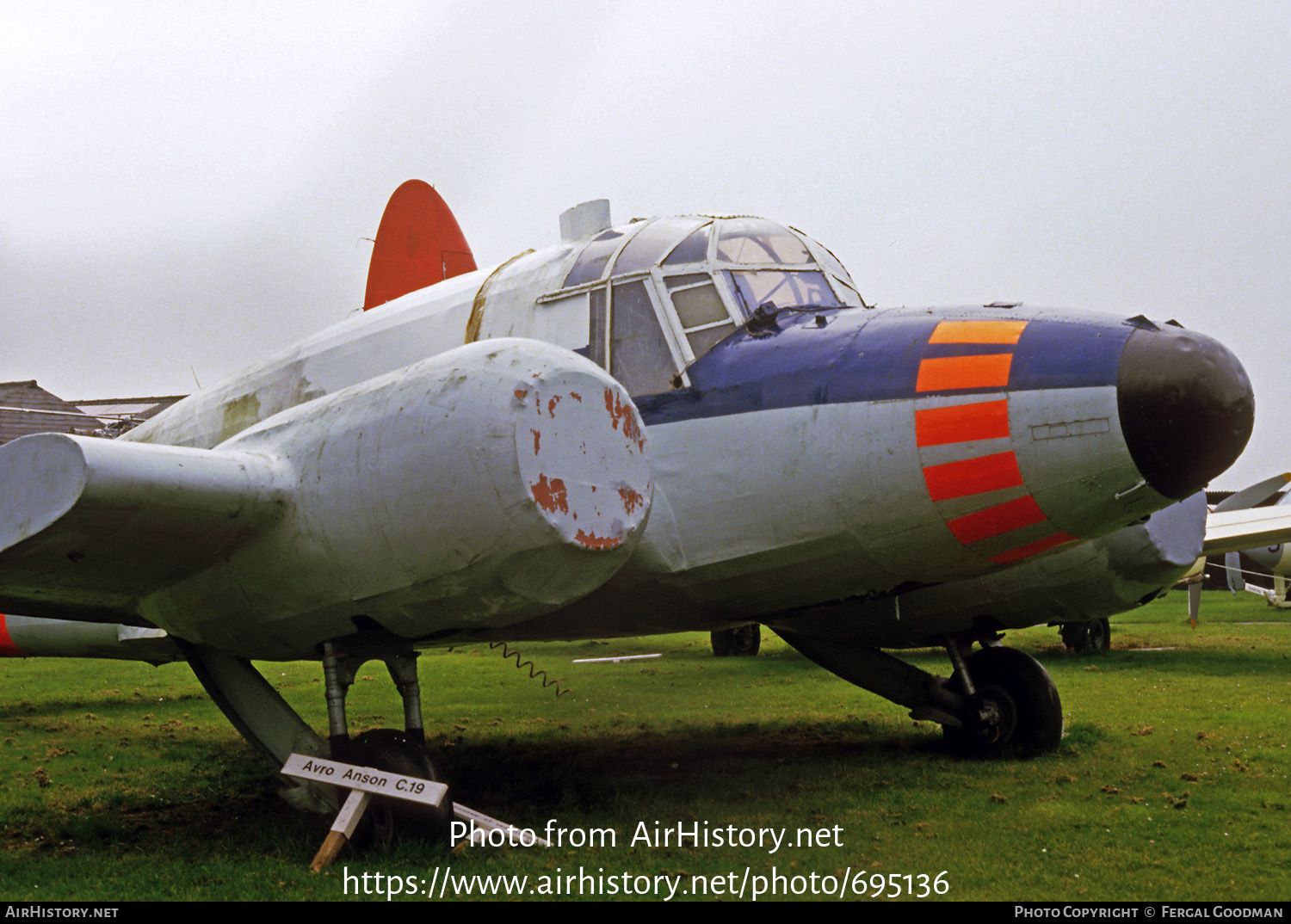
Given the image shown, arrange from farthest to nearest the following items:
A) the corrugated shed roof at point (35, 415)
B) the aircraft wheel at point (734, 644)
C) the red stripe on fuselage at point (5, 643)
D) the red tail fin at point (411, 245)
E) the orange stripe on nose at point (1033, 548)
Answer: the aircraft wheel at point (734, 644), the corrugated shed roof at point (35, 415), the red tail fin at point (411, 245), the red stripe on fuselage at point (5, 643), the orange stripe on nose at point (1033, 548)

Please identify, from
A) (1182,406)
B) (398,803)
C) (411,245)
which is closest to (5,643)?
(411,245)

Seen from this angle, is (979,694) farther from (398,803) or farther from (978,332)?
(398,803)

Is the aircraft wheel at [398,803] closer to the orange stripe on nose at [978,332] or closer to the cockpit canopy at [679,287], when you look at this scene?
the cockpit canopy at [679,287]

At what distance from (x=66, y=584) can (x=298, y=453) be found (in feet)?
4.14

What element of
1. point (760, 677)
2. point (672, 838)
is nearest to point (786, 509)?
point (672, 838)

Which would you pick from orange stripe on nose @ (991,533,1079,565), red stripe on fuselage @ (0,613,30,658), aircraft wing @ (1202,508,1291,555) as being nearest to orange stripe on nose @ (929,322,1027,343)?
orange stripe on nose @ (991,533,1079,565)

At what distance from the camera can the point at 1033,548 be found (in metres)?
5.28

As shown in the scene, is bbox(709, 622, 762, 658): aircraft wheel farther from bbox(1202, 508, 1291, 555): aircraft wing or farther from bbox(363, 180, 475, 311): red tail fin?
bbox(363, 180, 475, 311): red tail fin

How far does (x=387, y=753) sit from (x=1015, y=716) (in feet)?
14.5

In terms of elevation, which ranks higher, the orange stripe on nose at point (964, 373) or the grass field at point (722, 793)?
the orange stripe on nose at point (964, 373)

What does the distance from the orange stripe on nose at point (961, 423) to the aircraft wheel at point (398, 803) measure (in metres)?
2.82

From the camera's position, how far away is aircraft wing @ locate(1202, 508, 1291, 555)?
1634 centimetres

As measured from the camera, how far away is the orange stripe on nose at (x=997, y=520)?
197 inches

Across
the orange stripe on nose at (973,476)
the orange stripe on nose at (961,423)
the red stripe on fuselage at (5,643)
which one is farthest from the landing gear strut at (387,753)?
the red stripe on fuselage at (5,643)
